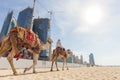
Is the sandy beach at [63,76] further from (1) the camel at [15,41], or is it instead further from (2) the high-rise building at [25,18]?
(2) the high-rise building at [25,18]

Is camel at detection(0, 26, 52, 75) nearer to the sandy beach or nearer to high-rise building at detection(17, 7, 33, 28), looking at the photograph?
the sandy beach

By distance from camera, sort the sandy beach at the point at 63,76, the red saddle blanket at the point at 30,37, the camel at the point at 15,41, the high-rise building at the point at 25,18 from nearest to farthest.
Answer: the sandy beach at the point at 63,76, the camel at the point at 15,41, the red saddle blanket at the point at 30,37, the high-rise building at the point at 25,18

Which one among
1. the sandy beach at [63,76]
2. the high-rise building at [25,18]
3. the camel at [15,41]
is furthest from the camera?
the high-rise building at [25,18]

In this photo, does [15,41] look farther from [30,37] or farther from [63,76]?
[63,76]

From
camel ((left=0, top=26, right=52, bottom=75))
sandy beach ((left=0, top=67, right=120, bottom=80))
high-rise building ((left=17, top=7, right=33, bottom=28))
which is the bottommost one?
sandy beach ((left=0, top=67, right=120, bottom=80))

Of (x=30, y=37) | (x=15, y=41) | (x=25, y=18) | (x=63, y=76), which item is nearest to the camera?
(x=63, y=76)

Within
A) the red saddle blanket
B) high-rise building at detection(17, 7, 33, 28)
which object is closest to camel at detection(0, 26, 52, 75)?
the red saddle blanket

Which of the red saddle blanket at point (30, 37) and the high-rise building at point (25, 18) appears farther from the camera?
the high-rise building at point (25, 18)

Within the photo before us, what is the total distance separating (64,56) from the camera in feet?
53.3

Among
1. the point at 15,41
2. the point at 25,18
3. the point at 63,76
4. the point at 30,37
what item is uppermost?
the point at 25,18

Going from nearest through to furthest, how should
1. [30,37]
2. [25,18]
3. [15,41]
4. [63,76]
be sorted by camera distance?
[63,76], [15,41], [30,37], [25,18]

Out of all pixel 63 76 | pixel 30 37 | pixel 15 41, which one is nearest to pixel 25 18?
pixel 30 37

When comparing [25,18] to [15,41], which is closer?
[15,41]

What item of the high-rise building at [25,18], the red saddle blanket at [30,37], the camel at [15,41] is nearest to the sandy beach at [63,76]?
the camel at [15,41]
